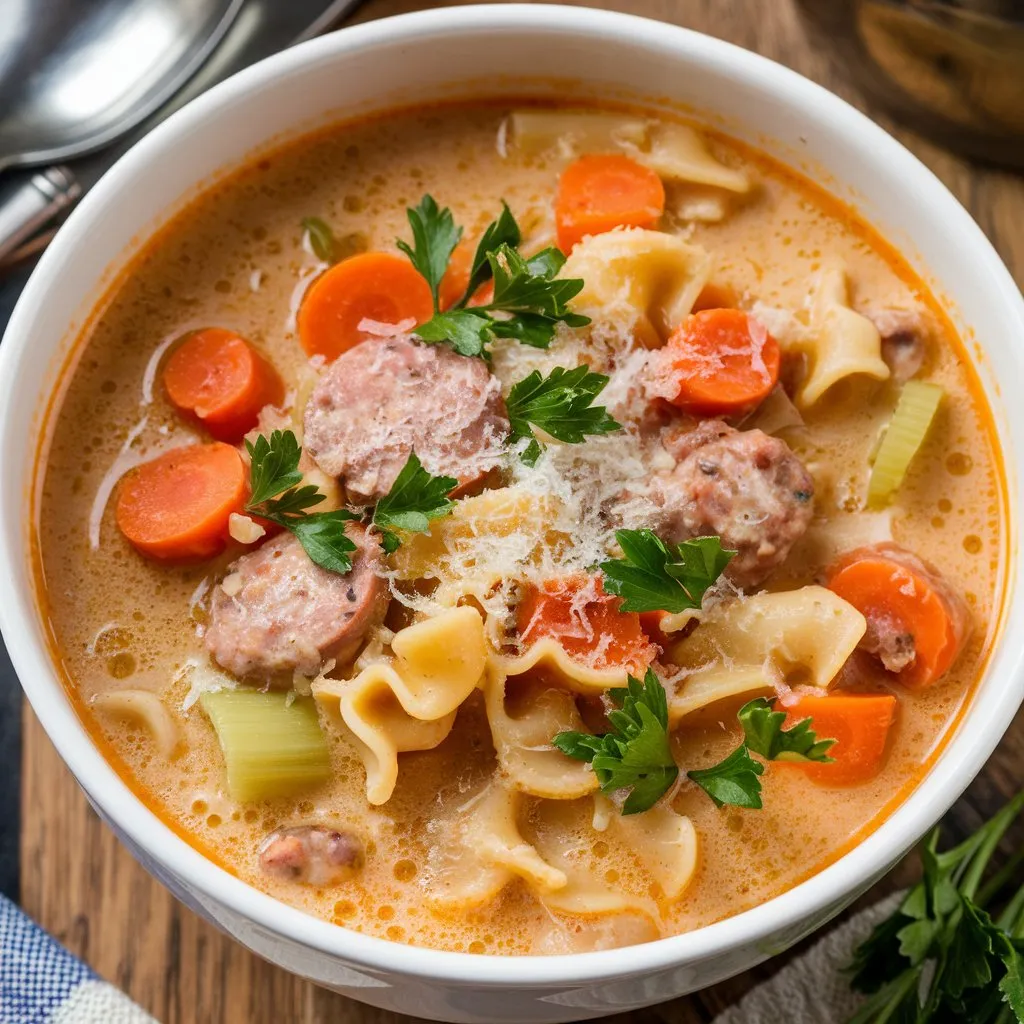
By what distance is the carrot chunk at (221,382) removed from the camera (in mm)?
3520

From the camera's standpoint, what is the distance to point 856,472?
3.57 m

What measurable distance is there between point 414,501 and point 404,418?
0.77ft

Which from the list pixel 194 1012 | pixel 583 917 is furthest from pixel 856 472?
pixel 194 1012

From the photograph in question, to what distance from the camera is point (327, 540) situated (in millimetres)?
3254

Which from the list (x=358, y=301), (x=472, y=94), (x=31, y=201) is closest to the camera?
(x=358, y=301)

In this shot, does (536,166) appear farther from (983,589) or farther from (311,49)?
(983,589)

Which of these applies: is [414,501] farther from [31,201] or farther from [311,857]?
[31,201]

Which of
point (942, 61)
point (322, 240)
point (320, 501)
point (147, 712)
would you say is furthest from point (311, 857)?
point (942, 61)

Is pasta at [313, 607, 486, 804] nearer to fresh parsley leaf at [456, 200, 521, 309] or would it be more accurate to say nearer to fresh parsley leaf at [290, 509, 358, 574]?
fresh parsley leaf at [290, 509, 358, 574]

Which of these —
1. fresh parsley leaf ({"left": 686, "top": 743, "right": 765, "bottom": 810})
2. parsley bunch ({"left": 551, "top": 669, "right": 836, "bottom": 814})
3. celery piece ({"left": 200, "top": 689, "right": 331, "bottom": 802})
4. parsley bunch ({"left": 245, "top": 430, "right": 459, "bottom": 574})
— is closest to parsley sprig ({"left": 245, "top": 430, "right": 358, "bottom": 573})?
parsley bunch ({"left": 245, "top": 430, "right": 459, "bottom": 574})

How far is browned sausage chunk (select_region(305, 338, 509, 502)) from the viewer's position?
3.35 meters

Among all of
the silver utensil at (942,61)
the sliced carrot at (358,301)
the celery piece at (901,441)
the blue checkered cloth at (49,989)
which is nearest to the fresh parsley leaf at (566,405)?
the sliced carrot at (358,301)

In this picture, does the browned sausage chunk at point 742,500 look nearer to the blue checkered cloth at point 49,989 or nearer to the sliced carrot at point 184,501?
the sliced carrot at point 184,501

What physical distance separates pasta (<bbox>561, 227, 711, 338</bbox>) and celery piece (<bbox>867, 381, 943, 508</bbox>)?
1.89 feet
